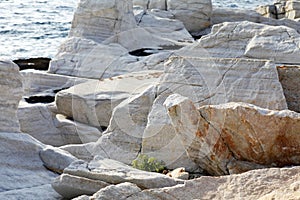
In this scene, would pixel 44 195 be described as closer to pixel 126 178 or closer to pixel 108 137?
pixel 126 178

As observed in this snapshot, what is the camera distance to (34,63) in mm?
15000

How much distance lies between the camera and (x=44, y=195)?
Answer: 157 inches

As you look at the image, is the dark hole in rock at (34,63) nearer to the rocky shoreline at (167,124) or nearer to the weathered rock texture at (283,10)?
the rocky shoreline at (167,124)

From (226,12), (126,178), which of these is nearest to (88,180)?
(126,178)

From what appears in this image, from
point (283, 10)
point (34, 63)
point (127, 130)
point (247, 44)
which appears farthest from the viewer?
point (283, 10)

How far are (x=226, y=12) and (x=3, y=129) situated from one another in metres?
14.6

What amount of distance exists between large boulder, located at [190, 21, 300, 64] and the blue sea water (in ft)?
27.4

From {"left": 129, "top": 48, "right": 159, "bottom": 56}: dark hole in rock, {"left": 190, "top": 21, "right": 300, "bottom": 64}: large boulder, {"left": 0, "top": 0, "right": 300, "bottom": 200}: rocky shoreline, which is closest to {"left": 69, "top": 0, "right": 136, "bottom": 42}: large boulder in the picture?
{"left": 129, "top": 48, "right": 159, "bottom": 56}: dark hole in rock

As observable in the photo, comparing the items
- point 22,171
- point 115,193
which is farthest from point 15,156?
point 115,193

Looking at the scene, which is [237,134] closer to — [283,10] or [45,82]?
[45,82]

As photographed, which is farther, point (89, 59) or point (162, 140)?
point (89, 59)

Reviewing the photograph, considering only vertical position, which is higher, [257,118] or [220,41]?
[257,118]

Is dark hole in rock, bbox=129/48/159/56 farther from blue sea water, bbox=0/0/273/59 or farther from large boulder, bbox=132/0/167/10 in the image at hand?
large boulder, bbox=132/0/167/10

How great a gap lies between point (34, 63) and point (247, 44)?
7280mm
